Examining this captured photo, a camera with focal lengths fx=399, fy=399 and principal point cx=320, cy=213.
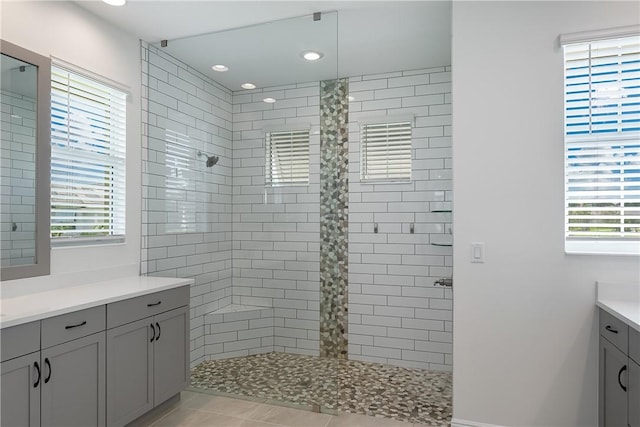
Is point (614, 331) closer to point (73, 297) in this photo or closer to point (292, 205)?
point (292, 205)

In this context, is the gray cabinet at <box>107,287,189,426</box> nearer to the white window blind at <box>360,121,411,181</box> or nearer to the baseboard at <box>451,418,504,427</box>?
the baseboard at <box>451,418,504,427</box>

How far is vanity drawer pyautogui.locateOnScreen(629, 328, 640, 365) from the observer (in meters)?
1.75

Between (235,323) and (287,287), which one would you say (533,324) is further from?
(235,323)

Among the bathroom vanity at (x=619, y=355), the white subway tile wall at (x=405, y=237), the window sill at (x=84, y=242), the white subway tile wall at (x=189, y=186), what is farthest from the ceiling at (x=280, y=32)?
the bathroom vanity at (x=619, y=355)

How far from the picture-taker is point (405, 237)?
3.72 meters

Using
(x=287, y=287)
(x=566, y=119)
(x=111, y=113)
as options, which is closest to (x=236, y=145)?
(x=111, y=113)

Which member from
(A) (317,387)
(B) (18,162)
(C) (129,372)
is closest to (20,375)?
(C) (129,372)

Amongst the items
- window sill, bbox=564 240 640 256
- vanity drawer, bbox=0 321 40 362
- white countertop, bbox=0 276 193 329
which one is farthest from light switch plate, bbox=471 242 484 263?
vanity drawer, bbox=0 321 40 362

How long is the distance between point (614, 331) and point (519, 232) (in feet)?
2.19

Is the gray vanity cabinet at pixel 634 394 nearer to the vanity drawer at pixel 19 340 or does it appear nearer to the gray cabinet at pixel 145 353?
the gray cabinet at pixel 145 353

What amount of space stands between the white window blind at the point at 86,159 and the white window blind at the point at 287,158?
1.12m

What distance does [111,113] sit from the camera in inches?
117

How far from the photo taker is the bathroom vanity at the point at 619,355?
1.79m

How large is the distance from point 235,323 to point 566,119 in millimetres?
2672
